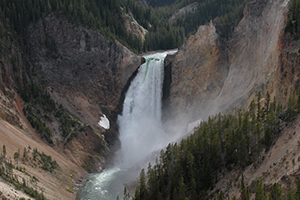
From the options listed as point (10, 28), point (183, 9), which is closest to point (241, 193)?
point (10, 28)

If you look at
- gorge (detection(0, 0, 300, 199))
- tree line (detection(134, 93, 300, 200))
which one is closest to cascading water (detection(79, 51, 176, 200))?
gorge (detection(0, 0, 300, 199))

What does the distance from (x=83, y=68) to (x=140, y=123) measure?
17.1 m

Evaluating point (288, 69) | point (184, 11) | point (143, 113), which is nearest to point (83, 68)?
point (143, 113)

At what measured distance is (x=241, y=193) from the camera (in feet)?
87.1

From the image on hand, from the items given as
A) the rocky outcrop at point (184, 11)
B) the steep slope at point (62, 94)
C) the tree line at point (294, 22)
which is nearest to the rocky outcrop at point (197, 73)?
the steep slope at point (62, 94)

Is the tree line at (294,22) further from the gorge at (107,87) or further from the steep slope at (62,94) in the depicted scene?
the steep slope at (62,94)

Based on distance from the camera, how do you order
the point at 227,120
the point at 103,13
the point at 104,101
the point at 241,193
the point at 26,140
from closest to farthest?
the point at 241,193, the point at 227,120, the point at 26,140, the point at 104,101, the point at 103,13

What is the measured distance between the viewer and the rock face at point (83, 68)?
63875 mm

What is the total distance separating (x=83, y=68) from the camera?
6844 centimetres

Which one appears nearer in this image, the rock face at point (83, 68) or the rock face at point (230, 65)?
the rock face at point (230, 65)

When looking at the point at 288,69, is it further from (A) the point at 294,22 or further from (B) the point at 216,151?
(B) the point at 216,151

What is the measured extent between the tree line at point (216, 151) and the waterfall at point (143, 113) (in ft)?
70.6

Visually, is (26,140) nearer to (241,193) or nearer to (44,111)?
(44,111)

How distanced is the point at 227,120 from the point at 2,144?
29.2 metres
